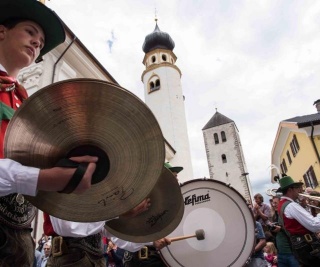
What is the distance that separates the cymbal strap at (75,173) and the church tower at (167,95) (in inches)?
811

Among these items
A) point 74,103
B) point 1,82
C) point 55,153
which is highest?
point 1,82

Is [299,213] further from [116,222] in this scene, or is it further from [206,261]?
[116,222]

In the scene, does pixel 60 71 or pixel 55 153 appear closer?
pixel 55 153

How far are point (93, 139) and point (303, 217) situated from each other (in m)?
4.04

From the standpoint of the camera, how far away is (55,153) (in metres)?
1.10

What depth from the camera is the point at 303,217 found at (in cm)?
420

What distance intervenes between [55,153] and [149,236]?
1.05 meters

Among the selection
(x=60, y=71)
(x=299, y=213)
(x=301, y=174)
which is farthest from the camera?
(x=301, y=174)

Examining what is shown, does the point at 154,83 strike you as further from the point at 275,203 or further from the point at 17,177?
the point at 17,177

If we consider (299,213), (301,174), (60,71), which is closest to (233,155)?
(301,174)

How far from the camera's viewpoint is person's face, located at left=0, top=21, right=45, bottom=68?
1.49 metres

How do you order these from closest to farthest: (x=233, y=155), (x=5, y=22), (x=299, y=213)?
(x=5, y=22), (x=299, y=213), (x=233, y=155)

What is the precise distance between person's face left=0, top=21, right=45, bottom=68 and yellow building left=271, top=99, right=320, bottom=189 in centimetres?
1739

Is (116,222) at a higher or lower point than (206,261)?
higher
